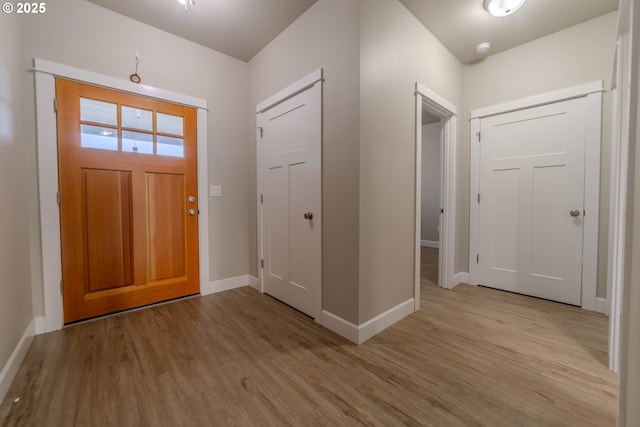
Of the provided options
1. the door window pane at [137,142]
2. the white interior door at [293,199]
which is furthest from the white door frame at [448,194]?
the door window pane at [137,142]

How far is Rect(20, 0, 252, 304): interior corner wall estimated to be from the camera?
6.21ft

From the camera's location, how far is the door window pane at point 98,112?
2.04 metres

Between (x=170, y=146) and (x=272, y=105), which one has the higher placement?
(x=272, y=105)

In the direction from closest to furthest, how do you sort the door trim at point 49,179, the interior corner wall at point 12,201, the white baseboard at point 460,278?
1. the interior corner wall at point 12,201
2. the door trim at point 49,179
3. the white baseboard at point 460,278

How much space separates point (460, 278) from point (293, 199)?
7.36ft

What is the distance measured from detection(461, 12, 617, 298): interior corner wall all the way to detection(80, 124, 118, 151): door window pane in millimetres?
3670

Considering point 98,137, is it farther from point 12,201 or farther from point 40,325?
point 40,325

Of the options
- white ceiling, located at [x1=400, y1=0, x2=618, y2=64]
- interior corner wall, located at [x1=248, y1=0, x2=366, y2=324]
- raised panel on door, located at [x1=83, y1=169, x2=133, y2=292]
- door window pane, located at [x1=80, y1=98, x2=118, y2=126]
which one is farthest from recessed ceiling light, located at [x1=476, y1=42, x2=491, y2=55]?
raised panel on door, located at [x1=83, y1=169, x2=133, y2=292]

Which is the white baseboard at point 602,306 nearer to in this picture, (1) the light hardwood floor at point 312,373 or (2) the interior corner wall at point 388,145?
(1) the light hardwood floor at point 312,373

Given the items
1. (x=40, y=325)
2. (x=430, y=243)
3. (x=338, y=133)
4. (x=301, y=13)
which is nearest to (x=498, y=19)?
(x=301, y=13)

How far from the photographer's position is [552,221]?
2459mm

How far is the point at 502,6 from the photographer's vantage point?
1971 mm

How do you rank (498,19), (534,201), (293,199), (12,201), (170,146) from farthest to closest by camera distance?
(534,201) < (170,146) < (293,199) < (498,19) < (12,201)
